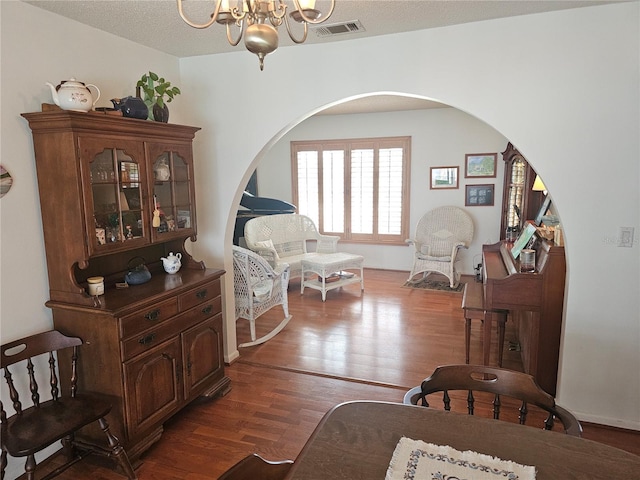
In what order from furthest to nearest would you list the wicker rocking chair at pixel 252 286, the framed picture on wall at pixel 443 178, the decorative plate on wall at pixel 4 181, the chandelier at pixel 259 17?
1. the framed picture on wall at pixel 443 178
2. the wicker rocking chair at pixel 252 286
3. the decorative plate on wall at pixel 4 181
4. the chandelier at pixel 259 17

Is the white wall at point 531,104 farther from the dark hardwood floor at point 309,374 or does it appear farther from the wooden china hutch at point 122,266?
the dark hardwood floor at point 309,374

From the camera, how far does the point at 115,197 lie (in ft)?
8.08

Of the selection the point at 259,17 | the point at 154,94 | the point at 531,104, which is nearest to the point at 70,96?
the point at 154,94

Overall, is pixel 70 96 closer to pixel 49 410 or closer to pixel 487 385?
pixel 49 410

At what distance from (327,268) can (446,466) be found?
423 cm

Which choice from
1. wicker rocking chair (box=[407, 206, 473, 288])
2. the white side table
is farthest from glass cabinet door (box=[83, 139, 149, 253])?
wicker rocking chair (box=[407, 206, 473, 288])

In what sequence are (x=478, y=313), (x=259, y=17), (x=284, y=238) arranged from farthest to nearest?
(x=284, y=238) → (x=478, y=313) → (x=259, y=17)

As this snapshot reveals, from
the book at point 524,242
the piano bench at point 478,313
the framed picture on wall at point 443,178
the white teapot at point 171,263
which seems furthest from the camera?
the framed picture on wall at point 443,178

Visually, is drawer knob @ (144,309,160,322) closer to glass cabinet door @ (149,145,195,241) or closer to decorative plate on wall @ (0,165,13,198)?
glass cabinet door @ (149,145,195,241)

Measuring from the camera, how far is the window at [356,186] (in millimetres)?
6711

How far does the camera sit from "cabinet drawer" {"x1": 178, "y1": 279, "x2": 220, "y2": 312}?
2721 mm

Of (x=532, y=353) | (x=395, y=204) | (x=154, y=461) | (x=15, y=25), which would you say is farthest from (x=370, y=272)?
(x=15, y=25)

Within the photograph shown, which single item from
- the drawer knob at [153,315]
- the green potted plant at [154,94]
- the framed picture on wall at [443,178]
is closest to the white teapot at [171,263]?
the drawer knob at [153,315]

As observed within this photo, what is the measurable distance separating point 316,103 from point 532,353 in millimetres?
2394
